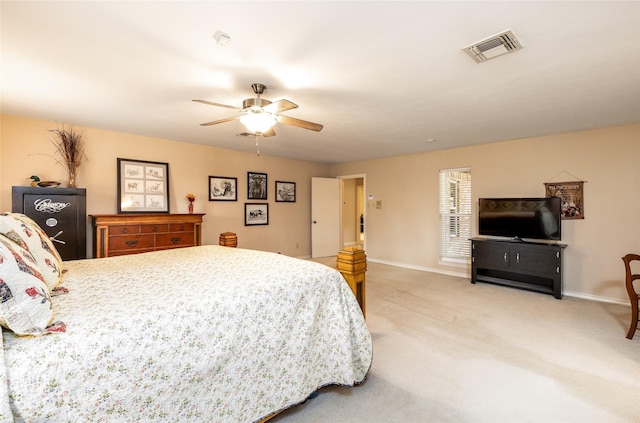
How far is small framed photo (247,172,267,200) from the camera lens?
5773 millimetres

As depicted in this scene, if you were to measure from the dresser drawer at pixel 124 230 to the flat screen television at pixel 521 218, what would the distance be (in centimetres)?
517

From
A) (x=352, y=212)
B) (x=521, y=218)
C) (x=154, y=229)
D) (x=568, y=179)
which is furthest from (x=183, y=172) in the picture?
(x=568, y=179)

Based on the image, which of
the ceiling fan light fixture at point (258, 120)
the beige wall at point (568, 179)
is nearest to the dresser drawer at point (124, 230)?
the ceiling fan light fixture at point (258, 120)

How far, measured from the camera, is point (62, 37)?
1.86 metres

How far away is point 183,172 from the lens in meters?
4.85

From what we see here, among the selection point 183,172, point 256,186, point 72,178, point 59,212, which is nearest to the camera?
point 59,212

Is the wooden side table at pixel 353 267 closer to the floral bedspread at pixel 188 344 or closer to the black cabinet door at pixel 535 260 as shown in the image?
the floral bedspread at pixel 188 344

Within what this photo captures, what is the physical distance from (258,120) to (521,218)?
162 inches

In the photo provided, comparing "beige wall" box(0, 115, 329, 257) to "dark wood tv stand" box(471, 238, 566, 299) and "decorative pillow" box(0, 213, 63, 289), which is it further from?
"dark wood tv stand" box(471, 238, 566, 299)

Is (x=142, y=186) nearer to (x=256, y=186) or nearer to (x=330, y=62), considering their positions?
(x=256, y=186)

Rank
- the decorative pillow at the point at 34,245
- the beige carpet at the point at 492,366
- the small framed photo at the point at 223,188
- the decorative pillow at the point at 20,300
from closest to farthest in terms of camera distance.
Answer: the decorative pillow at the point at 20,300 → the decorative pillow at the point at 34,245 → the beige carpet at the point at 492,366 → the small framed photo at the point at 223,188

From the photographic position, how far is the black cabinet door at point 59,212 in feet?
10.6

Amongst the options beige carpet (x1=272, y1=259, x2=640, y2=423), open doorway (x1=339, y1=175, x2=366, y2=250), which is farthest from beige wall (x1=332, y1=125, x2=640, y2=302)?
open doorway (x1=339, y1=175, x2=366, y2=250)

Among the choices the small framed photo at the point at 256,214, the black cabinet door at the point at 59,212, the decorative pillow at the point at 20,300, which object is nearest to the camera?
the decorative pillow at the point at 20,300
